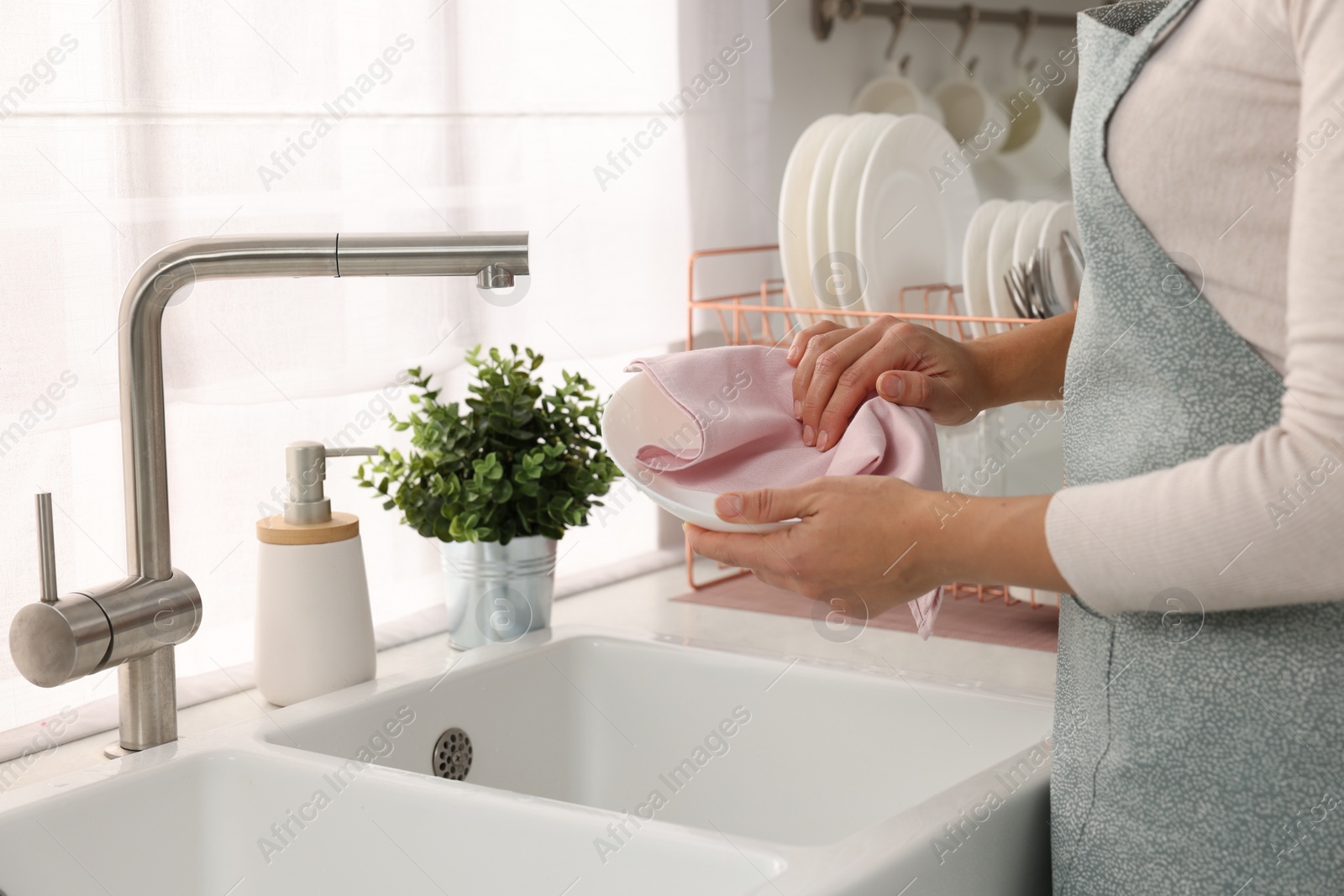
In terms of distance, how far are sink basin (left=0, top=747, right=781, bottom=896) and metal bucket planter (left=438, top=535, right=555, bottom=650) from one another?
0.32 meters

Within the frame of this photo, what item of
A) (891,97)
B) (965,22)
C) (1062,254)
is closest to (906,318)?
(1062,254)

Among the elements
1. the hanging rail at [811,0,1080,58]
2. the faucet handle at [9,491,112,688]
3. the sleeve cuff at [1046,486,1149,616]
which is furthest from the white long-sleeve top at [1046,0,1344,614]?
the hanging rail at [811,0,1080,58]

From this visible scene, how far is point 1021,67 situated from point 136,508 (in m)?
2.25

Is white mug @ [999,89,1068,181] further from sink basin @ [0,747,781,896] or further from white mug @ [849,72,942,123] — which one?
sink basin @ [0,747,781,896]

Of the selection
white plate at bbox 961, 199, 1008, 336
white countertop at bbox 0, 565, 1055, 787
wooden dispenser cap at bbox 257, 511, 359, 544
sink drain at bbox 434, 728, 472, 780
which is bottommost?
sink drain at bbox 434, 728, 472, 780

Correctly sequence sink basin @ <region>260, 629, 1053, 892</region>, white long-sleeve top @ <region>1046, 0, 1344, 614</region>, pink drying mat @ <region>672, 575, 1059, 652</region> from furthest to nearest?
pink drying mat @ <region>672, 575, 1059, 652</region> < sink basin @ <region>260, 629, 1053, 892</region> < white long-sleeve top @ <region>1046, 0, 1344, 614</region>

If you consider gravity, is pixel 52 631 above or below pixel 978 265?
below

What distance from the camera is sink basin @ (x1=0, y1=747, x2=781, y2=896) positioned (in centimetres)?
76

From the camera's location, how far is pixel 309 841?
A: 0.86 metres

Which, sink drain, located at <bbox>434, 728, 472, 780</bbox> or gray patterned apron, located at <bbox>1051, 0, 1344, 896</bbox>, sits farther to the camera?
sink drain, located at <bbox>434, 728, 472, 780</bbox>

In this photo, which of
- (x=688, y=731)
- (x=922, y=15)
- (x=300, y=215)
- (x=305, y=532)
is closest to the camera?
(x=305, y=532)

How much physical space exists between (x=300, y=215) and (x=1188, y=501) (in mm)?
918

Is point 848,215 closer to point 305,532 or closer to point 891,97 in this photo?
point 305,532

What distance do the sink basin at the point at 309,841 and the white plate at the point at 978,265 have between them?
31.9 inches
